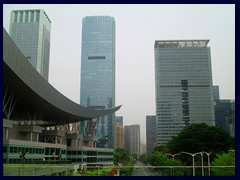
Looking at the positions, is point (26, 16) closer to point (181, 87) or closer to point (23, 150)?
point (181, 87)

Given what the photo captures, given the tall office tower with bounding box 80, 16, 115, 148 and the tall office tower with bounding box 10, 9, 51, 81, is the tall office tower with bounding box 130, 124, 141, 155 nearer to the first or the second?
the tall office tower with bounding box 80, 16, 115, 148

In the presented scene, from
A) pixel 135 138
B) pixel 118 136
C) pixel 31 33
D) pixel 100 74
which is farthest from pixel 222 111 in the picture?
pixel 31 33

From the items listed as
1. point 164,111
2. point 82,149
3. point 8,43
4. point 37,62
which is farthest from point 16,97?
point 37,62

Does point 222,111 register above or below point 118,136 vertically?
above

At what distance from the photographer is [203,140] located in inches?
1393

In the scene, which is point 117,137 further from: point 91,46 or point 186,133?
point 186,133

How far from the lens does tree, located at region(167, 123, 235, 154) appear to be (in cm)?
3375

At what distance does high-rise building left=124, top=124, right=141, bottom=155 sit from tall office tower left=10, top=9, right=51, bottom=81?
2207 inches

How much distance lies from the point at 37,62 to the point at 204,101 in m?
54.5

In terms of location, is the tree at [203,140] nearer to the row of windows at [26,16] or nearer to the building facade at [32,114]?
the building facade at [32,114]

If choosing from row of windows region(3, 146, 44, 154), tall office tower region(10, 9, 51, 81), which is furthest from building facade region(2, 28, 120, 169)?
tall office tower region(10, 9, 51, 81)

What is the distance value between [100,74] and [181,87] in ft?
97.8

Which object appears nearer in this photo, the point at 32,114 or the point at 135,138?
the point at 32,114

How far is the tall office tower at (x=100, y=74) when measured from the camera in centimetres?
10303
